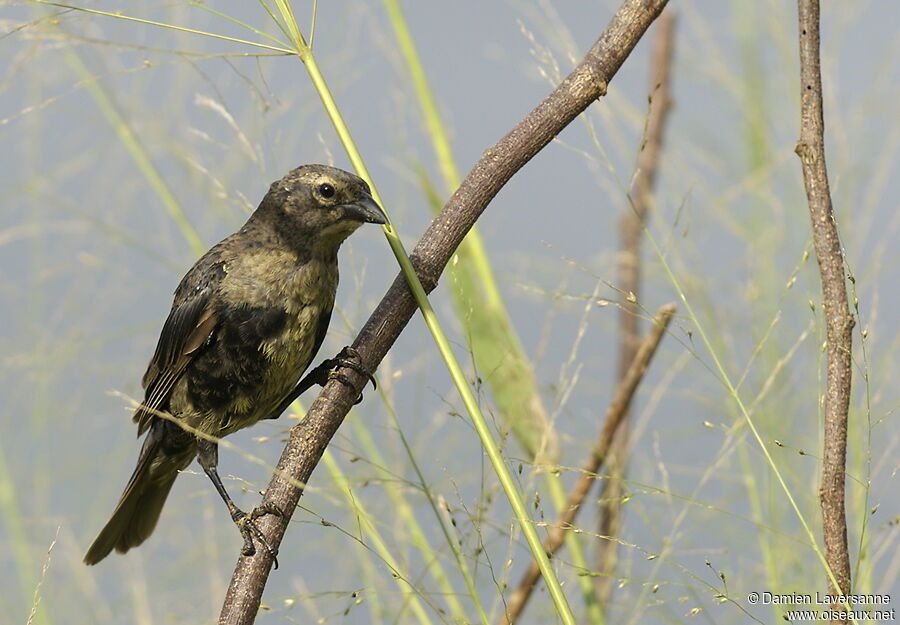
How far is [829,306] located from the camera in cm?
164

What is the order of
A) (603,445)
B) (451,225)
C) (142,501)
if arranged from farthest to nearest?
(142,501) → (603,445) → (451,225)

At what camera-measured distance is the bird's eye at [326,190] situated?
2.77 m

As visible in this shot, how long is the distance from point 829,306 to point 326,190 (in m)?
1.49

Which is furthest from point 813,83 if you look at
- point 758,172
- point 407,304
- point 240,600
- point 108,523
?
point 108,523

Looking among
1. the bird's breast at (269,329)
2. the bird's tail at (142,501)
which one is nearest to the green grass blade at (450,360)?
the bird's breast at (269,329)

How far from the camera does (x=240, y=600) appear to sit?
1638mm

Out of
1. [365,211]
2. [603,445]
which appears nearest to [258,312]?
[365,211]

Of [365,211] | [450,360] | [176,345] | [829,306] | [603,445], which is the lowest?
[603,445]

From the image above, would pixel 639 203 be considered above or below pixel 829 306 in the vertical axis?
above

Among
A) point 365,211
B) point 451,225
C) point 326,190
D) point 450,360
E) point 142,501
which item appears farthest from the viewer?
point 142,501

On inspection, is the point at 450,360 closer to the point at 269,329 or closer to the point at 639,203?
the point at 269,329

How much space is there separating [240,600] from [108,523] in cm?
200

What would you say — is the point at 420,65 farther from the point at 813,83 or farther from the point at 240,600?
the point at 240,600

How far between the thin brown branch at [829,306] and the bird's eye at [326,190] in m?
1.35
